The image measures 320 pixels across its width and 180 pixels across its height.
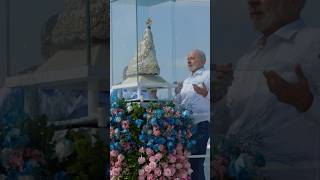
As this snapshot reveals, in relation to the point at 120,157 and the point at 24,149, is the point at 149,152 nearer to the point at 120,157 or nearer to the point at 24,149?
the point at 120,157

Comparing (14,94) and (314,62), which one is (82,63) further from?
(314,62)

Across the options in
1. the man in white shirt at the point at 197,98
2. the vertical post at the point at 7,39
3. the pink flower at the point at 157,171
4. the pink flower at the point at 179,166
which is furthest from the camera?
the pink flower at the point at 157,171

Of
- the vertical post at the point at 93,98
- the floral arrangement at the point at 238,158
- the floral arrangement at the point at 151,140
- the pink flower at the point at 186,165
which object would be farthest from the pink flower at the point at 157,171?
the vertical post at the point at 93,98

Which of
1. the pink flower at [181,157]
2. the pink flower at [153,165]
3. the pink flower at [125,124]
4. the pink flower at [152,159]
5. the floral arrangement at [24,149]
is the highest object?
the floral arrangement at [24,149]

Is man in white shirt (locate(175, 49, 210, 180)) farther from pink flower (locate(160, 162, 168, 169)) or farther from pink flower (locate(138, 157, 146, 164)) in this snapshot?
pink flower (locate(138, 157, 146, 164))

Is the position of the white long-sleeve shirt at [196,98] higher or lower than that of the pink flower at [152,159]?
higher

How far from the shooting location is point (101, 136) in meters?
1.38

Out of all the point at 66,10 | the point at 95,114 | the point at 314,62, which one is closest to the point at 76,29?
the point at 66,10

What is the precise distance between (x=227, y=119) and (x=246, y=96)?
0.08m

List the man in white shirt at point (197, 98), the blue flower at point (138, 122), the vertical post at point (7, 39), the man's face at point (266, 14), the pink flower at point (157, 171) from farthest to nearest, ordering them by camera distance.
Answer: the blue flower at point (138, 122) < the pink flower at point (157, 171) < the man in white shirt at point (197, 98) < the man's face at point (266, 14) < the vertical post at point (7, 39)

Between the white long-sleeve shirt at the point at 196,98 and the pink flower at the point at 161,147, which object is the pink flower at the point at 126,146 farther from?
the white long-sleeve shirt at the point at 196,98

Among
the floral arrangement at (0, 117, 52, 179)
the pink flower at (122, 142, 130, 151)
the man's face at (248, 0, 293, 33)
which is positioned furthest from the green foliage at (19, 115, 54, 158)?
the pink flower at (122, 142, 130, 151)

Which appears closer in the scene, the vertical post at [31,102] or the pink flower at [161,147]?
the vertical post at [31,102]

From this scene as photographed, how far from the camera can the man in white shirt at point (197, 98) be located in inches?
133
